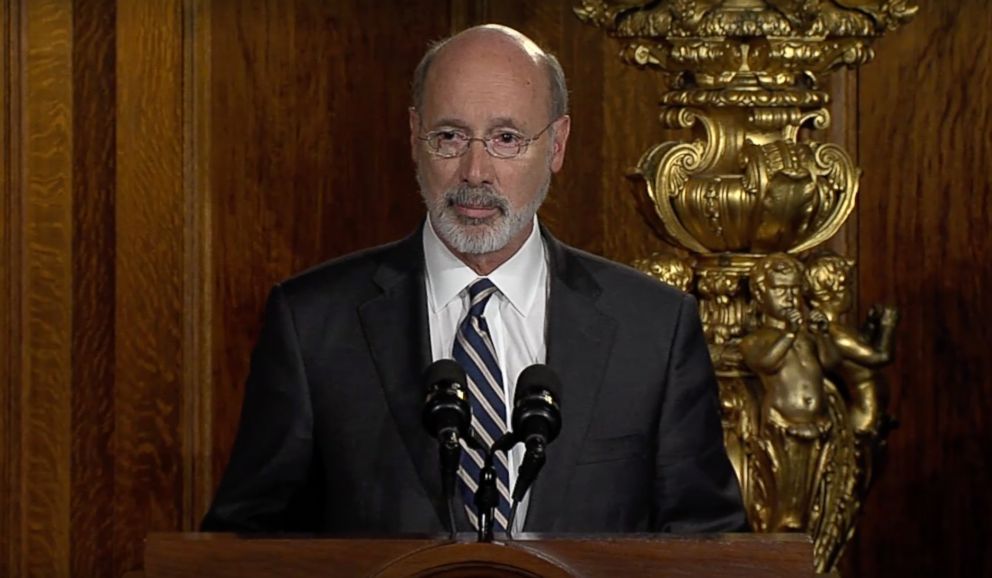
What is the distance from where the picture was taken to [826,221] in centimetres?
466

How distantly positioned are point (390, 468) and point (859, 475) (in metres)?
1.69

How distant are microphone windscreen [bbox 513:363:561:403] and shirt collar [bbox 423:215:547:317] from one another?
2.29 feet

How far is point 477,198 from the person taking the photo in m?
3.29

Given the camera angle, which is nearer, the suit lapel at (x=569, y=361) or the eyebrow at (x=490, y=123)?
the suit lapel at (x=569, y=361)

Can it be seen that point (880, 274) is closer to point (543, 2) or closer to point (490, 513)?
point (543, 2)

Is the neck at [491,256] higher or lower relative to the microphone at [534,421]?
higher

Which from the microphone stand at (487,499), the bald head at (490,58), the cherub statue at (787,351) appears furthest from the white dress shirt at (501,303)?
the cherub statue at (787,351)

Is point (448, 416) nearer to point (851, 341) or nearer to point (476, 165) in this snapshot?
point (476, 165)

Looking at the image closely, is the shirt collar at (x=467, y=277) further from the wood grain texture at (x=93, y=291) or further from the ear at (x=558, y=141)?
the wood grain texture at (x=93, y=291)

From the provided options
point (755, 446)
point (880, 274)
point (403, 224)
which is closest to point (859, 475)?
point (755, 446)

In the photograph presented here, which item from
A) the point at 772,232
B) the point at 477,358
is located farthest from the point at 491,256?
the point at 772,232

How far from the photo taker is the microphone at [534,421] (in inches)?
101

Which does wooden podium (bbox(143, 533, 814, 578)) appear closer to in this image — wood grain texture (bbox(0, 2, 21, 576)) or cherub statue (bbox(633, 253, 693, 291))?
cherub statue (bbox(633, 253, 693, 291))

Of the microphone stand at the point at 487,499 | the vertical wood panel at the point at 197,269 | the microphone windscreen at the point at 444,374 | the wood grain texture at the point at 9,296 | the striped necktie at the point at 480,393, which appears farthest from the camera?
the vertical wood panel at the point at 197,269
